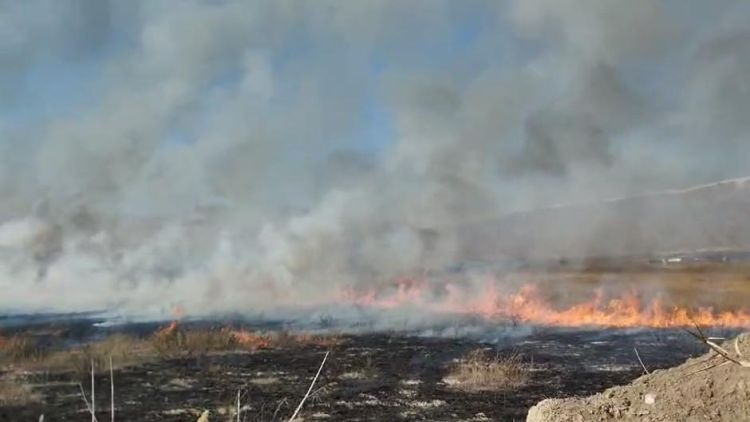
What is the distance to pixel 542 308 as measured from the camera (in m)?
23.5

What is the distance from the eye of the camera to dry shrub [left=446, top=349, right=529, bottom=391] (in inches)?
523

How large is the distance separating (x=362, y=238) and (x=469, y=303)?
723 centimetres

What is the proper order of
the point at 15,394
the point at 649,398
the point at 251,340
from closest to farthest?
the point at 649,398, the point at 15,394, the point at 251,340

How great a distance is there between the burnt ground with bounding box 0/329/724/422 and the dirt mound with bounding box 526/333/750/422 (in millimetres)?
4253

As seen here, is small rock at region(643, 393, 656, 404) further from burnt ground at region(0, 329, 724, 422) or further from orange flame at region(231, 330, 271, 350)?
orange flame at region(231, 330, 271, 350)

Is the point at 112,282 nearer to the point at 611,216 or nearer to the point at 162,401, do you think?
the point at 162,401

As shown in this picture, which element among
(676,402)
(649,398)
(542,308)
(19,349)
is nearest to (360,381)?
(649,398)

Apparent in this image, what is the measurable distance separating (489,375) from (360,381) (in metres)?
2.55

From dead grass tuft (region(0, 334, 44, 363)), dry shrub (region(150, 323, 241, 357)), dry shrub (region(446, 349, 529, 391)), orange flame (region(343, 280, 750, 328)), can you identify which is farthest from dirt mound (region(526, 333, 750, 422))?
orange flame (region(343, 280, 750, 328))

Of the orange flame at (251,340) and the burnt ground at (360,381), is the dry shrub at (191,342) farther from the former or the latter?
the burnt ground at (360,381)

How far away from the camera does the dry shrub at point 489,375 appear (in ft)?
43.5

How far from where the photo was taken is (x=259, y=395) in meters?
12.3

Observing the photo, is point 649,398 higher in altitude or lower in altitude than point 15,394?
higher

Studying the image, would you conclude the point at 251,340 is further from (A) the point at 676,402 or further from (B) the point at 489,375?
(A) the point at 676,402
